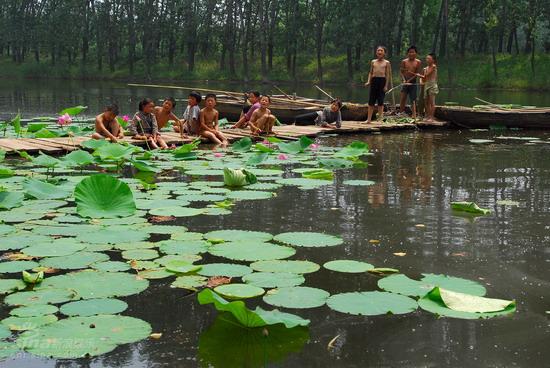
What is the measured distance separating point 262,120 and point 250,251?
6.43 m

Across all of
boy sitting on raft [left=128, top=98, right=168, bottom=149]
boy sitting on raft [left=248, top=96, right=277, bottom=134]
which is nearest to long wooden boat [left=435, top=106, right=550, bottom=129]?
boy sitting on raft [left=248, top=96, right=277, bottom=134]

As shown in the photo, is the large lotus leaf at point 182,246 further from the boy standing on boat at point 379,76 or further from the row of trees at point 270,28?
the row of trees at point 270,28

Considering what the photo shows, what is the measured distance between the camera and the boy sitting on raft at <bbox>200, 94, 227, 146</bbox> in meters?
9.34

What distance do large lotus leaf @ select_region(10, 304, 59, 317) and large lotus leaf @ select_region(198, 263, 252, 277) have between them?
789 millimetres

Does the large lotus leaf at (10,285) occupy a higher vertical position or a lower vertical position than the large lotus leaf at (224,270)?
lower

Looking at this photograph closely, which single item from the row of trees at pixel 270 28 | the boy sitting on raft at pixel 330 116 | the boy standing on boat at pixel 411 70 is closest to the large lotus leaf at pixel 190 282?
the boy sitting on raft at pixel 330 116

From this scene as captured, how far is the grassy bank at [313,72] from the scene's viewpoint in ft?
113

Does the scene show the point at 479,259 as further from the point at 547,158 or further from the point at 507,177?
the point at 547,158

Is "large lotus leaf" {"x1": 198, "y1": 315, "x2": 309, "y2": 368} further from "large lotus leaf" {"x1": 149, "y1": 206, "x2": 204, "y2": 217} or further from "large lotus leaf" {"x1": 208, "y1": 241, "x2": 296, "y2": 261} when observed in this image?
"large lotus leaf" {"x1": 149, "y1": 206, "x2": 204, "y2": 217}

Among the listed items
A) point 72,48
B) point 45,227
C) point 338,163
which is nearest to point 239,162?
point 338,163

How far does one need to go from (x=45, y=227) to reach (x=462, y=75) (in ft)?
114

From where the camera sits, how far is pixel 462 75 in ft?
120

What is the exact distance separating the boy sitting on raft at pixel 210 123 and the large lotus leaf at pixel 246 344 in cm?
666

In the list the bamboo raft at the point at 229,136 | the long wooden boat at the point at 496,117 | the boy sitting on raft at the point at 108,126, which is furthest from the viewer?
the long wooden boat at the point at 496,117
